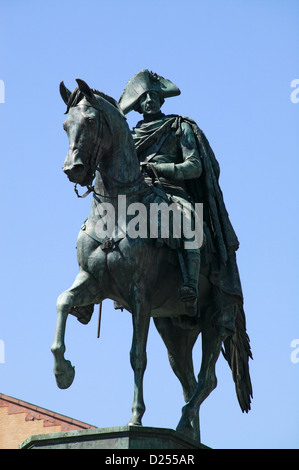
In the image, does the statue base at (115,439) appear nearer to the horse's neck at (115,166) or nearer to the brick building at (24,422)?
the horse's neck at (115,166)

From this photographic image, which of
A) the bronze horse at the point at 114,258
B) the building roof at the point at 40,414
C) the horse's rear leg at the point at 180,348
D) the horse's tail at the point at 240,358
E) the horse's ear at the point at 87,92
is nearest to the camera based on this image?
the bronze horse at the point at 114,258

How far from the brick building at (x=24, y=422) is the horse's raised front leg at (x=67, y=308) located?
45.5ft

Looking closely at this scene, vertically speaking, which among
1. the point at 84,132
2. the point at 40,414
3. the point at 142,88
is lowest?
the point at 84,132

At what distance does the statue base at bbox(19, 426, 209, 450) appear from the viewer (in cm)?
1329

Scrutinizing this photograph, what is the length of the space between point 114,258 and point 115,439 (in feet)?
7.63

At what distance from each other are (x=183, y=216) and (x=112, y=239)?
1.17 metres

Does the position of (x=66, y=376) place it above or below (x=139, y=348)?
below

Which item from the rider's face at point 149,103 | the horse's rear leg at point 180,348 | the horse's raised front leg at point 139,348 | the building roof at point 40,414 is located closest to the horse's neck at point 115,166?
the horse's raised front leg at point 139,348

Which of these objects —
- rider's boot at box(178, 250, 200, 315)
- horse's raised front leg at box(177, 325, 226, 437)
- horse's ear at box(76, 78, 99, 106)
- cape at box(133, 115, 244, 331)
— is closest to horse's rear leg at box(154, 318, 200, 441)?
horse's raised front leg at box(177, 325, 226, 437)

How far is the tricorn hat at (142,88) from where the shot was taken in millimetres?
16469

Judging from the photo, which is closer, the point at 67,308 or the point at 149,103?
the point at 67,308

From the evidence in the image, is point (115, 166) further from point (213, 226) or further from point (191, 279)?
point (213, 226)

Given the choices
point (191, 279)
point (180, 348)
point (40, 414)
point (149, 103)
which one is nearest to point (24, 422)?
point (40, 414)

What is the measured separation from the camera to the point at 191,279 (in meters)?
14.8
